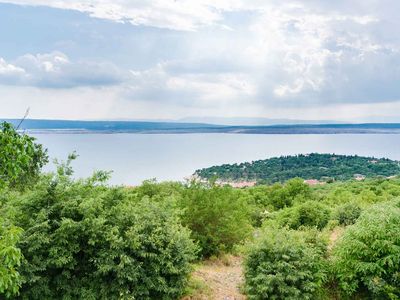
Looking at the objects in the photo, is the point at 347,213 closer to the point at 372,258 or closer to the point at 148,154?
the point at 372,258

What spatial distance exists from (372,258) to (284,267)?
8.29 feet

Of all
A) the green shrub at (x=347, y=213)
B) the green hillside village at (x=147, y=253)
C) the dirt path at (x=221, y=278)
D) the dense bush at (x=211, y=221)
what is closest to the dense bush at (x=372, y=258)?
the green hillside village at (x=147, y=253)

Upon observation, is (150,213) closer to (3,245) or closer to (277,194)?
(3,245)

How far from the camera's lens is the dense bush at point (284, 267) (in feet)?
38.3

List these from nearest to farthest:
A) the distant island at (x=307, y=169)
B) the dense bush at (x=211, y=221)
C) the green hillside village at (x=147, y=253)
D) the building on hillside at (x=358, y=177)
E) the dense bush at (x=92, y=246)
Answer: the dense bush at (x=92, y=246)
the green hillside village at (x=147, y=253)
the dense bush at (x=211, y=221)
the building on hillside at (x=358, y=177)
the distant island at (x=307, y=169)

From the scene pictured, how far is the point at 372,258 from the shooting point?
1201cm

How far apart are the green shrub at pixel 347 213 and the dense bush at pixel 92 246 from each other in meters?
11.1

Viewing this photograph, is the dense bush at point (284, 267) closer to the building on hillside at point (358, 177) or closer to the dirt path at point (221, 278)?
the dirt path at point (221, 278)

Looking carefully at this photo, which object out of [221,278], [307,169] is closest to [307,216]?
[221,278]

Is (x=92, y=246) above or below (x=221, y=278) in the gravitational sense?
above

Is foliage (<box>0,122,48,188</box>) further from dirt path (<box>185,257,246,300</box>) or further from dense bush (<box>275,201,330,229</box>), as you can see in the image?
dense bush (<box>275,201,330,229</box>)

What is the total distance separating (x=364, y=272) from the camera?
11859 millimetres

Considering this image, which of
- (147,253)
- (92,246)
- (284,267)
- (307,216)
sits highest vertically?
(92,246)

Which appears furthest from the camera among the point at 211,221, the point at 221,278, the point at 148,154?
the point at 148,154
